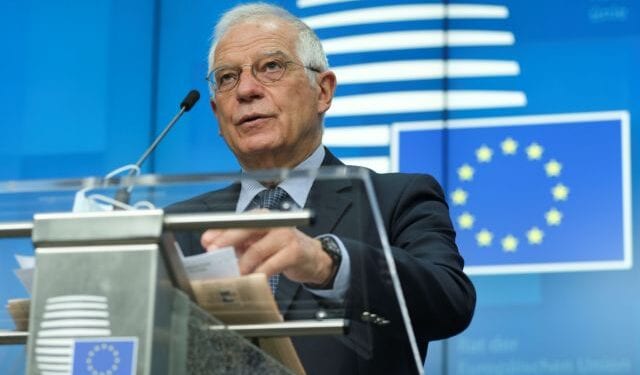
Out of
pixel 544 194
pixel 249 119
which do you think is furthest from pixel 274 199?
pixel 544 194

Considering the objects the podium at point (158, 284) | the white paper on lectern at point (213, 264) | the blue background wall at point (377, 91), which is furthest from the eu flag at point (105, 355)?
the blue background wall at point (377, 91)

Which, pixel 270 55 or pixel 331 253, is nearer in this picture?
pixel 331 253

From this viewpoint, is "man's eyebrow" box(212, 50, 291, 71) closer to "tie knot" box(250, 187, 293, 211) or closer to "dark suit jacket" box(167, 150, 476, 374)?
"dark suit jacket" box(167, 150, 476, 374)

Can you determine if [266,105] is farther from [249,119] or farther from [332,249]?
[332,249]

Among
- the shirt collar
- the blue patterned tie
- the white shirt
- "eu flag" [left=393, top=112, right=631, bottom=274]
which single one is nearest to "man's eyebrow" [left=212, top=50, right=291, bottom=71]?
the blue patterned tie

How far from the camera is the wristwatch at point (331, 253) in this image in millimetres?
1380

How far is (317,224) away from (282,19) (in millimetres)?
1207

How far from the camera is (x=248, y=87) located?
2410 mm

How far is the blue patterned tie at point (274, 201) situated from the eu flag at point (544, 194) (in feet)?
Result: 6.73

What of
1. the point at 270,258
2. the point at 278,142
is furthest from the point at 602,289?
the point at 270,258

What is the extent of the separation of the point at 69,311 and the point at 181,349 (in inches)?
4.5

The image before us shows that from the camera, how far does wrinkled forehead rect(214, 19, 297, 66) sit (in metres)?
2.46

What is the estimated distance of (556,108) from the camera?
3871 millimetres

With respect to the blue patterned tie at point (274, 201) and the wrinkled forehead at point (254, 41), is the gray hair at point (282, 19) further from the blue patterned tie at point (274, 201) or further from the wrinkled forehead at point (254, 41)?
the blue patterned tie at point (274, 201)
